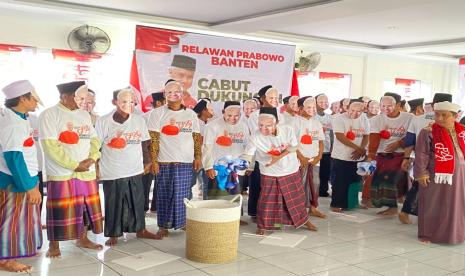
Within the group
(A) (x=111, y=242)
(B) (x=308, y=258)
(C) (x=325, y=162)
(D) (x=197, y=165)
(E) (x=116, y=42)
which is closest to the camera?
(B) (x=308, y=258)

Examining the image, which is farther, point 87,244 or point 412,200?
point 412,200

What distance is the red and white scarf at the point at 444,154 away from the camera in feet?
15.1

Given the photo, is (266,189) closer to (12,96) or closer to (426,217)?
(426,217)

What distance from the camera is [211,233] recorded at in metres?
3.88

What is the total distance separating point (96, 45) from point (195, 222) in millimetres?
4571

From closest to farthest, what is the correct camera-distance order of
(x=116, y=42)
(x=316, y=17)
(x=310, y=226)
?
(x=310, y=226), (x=316, y=17), (x=116, y=42)

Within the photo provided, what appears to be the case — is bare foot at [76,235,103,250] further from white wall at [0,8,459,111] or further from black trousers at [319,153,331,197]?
black trousers at [319,153,331,197]

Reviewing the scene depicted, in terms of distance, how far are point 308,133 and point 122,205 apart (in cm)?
234

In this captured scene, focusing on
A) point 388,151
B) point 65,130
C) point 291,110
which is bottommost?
point 388,151

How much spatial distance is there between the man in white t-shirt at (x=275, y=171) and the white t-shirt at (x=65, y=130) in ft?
5.07

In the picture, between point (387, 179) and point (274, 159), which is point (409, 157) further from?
point (274, 159)

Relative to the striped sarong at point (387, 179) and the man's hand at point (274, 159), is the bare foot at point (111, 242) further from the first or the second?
the striped sarong at point (387, 179)

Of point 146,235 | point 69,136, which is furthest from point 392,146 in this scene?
point 69,136

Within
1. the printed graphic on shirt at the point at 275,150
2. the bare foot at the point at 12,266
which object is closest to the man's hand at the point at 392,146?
the printed graphic on shirt at the point at 275,150
